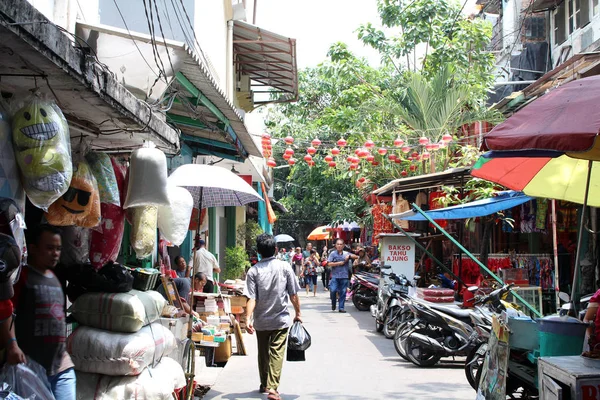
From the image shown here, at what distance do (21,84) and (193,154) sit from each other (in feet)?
30.2

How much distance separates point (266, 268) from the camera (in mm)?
7199

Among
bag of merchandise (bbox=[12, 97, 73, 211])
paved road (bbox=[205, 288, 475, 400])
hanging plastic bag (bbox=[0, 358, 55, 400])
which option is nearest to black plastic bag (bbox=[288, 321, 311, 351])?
paved road (bbox=[205, 288, 475, 400])

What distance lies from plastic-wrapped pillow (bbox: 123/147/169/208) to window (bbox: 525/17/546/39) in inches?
702

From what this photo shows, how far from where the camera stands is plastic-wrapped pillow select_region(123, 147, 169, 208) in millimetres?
5035

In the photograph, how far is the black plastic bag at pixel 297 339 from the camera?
7.12 m

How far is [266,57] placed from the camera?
17.1 m

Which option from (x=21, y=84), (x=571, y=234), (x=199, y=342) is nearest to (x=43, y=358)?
(x=21, y=84)

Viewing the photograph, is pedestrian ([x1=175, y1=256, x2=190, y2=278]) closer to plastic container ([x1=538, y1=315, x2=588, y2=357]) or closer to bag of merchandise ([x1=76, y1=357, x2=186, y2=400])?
bag of merchandise ([x1=76, y1=357, x2=186, y2=400])

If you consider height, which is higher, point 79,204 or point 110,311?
point 79,204

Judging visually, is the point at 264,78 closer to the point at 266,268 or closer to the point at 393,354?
the point at 393,354

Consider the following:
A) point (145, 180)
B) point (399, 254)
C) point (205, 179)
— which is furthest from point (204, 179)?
point (399, 254)

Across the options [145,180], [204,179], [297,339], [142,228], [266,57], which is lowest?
[297,339]

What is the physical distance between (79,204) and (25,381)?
123cm

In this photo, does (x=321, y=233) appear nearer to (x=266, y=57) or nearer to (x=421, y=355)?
(x=266, y=57)
